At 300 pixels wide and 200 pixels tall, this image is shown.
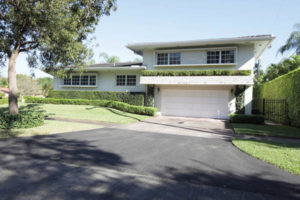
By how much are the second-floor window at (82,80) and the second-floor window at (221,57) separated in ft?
41.5

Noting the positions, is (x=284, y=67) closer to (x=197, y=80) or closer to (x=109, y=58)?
(x=197, y=80)

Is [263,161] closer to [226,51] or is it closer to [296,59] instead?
[226,51]

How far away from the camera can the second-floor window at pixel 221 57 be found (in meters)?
17.2

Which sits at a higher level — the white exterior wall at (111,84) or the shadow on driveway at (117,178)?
the white exterior wall at (111,84)

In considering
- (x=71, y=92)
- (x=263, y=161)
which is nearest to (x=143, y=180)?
(x=263, y=161)

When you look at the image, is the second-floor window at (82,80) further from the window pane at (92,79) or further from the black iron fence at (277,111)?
→ the black iron fence at (277,111)

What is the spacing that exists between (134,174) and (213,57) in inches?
622

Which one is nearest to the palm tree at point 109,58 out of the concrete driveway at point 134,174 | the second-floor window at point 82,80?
the second-floor window at point 82,80

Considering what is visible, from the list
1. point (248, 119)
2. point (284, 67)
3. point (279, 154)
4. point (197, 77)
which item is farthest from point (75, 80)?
point (284, 67)

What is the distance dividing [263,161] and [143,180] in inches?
144

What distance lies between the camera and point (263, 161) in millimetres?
5473

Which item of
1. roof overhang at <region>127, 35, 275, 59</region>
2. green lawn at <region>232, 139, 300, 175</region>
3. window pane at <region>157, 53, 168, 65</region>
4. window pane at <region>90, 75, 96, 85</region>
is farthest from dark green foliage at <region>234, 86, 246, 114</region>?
window pane at <region>90, 75, 96, 85</region>

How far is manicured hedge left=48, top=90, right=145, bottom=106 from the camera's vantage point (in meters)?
19.0

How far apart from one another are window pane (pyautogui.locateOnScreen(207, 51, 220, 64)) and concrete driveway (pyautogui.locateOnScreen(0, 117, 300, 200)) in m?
12.5
